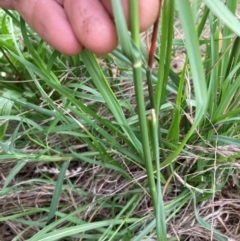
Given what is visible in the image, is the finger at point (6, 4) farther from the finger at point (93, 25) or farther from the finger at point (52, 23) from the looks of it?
the finger at point (93, 25)

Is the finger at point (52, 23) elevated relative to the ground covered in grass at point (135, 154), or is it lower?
elevated

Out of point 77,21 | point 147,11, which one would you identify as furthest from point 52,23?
point 147,11

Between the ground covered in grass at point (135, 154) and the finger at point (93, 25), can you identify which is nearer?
Result: the finger at point (93, 25)

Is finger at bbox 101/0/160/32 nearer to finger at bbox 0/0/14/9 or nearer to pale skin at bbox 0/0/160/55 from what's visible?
pale skin at bbox 0/0/160/55

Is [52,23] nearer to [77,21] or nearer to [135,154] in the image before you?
[77,21]

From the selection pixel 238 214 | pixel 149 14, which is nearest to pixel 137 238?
pixel 238 214

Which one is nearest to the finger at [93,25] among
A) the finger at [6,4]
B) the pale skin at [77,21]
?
the pale skin at [77,21]

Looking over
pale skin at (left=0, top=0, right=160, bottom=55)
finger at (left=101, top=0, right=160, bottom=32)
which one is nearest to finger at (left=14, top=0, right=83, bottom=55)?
pale skin at (left=0, top=0, right=160, bottom=55)
